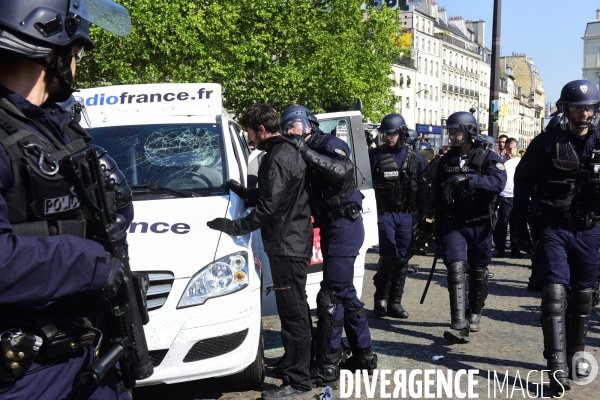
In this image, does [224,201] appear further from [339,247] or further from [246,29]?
[246,29]

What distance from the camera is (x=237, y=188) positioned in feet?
17.2

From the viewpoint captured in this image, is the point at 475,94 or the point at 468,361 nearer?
the point at 468,361

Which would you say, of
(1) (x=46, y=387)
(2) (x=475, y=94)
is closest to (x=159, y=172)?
(1) (x=46, y=387)

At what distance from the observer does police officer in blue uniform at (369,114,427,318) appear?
773 cm

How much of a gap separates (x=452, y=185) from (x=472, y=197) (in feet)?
0.70

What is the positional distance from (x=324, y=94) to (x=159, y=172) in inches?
1118

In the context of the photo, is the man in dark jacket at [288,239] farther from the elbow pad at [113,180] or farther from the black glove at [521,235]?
the elbow pad at [113,180]

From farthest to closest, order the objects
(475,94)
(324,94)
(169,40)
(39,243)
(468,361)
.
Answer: (475,94)
(324,94)
(169,40)
(468,361)
(39,243)

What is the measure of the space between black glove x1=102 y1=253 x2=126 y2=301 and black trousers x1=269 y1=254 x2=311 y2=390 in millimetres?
2746

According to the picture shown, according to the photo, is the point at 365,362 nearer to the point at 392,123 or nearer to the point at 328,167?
the point at 328,167

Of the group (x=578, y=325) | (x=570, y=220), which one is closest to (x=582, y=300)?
(x=578, y=325)

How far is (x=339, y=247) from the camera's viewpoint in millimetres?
5355

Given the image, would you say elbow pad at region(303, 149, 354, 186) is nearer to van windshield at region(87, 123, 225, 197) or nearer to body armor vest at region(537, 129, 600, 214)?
van windshield at region(87, 123, 225, 197)

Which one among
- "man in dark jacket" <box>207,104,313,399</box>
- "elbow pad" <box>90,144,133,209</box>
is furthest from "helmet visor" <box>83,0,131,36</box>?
"man in dark jacket" <box>207,104,313,399</box>
